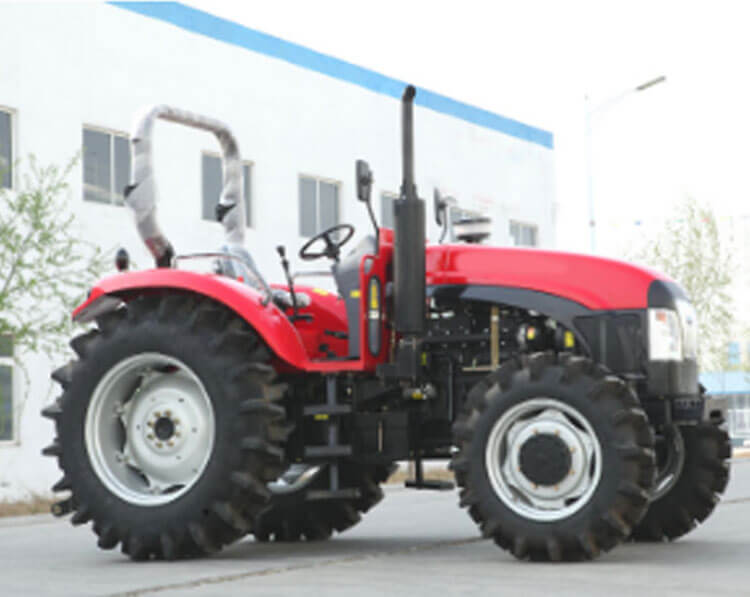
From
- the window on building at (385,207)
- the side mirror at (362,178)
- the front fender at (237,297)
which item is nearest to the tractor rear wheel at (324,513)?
the front fender at (237,297)

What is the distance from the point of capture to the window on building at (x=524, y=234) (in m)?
35.3

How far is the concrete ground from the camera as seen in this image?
7.48 metres

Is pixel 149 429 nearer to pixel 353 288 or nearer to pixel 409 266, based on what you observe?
pixel 353 288

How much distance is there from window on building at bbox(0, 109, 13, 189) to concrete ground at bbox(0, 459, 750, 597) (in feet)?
32.8

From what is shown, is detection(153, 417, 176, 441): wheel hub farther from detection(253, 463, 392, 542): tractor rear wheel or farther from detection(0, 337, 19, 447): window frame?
detection(0, 337, 19, 447): window frame

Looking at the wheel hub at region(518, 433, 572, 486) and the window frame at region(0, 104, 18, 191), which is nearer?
the wheel hub at region(518, 433, 572, 486)

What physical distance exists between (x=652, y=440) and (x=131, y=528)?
10.4 feet

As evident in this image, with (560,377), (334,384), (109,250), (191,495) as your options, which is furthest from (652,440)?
(109,250)

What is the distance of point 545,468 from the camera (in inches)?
334

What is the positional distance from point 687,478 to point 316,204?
717 inches

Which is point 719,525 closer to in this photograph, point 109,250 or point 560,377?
point 560,377

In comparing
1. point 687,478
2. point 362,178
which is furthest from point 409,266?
point 687,478

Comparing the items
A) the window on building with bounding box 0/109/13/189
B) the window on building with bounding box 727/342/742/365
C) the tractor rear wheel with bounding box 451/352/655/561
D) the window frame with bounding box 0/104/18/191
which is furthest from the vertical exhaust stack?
the window on building with bounding box 727/342/742/365

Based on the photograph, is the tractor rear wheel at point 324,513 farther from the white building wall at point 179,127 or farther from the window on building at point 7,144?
the window on building at point 7,144
